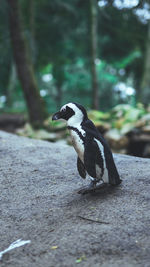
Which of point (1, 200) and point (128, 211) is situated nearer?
point (128, 211)

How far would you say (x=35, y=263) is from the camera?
2.06m

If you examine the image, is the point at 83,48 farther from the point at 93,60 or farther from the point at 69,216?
the point at 69,216

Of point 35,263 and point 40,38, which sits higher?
point 40,38

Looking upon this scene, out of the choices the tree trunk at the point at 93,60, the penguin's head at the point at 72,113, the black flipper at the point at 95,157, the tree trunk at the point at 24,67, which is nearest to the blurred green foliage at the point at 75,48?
the tree trunk at the point at 93,60

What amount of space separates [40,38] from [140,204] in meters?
14.9

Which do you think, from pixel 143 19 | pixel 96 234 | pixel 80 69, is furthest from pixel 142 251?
pixel 80 69

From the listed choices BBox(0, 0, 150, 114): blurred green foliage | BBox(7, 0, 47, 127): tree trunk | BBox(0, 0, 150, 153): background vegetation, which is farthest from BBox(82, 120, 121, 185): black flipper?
BBox(0, 0, 150, 114): blurred green foliage

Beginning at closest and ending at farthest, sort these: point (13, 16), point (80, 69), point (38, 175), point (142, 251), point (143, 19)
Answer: point (142, 251) < point (38, 175) < point (13, 16) < point (143, 19) < point (80, 69)

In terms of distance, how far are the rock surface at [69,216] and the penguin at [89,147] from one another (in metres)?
0.17

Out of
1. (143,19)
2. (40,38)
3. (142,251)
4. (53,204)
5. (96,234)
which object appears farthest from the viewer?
(40,38)

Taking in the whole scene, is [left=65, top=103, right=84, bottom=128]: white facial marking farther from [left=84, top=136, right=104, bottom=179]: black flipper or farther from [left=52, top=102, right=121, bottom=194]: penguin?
[left=84, top=136, right=104, bottom=179]: black flipper

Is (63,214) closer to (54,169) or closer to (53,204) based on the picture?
(53,204)

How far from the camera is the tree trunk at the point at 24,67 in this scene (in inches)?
319

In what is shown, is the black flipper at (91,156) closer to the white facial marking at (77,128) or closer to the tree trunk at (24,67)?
the white facial marking at (77,128)
